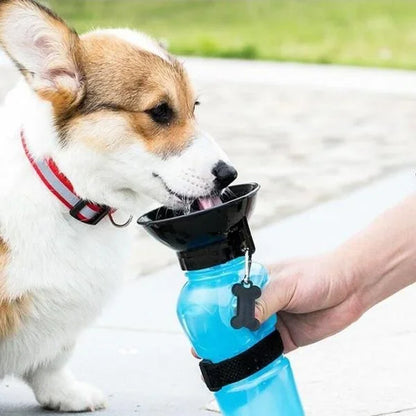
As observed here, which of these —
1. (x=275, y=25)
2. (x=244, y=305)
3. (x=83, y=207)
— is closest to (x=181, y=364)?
(x=83, y=207)

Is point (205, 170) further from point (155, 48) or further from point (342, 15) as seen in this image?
point (342, 15)

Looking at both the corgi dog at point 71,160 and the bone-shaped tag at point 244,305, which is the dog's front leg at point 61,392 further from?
the bone-shaped tag at point 244,305

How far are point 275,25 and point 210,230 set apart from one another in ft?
47.4

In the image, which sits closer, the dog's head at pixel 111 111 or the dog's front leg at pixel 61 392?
the dog's head at pixel 111 111

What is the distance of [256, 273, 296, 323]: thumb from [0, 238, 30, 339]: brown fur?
0.83m

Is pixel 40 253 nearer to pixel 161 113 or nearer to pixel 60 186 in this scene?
pixel 60 186

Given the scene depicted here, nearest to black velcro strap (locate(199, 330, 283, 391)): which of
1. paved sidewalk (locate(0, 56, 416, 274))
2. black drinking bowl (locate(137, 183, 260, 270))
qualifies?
black drinking bowl (locate(137, 183, 260, 270))

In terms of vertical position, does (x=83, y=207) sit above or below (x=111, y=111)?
below

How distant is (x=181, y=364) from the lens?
4227 millimetres

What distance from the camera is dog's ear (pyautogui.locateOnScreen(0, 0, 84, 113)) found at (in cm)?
337

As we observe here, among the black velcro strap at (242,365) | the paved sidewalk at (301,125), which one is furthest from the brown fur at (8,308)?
the paved sidewalk at (301,125)

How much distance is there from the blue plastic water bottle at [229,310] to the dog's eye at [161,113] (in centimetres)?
61

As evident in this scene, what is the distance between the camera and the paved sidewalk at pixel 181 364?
3742 millimetres

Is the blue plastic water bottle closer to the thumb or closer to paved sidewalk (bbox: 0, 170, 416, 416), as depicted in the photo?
the thumb
